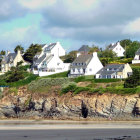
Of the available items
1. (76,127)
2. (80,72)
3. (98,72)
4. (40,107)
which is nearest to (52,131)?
(76,127)

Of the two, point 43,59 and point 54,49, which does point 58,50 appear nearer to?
point 54,49

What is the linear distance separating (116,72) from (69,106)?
15.6m

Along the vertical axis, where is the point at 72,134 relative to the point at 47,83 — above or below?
below

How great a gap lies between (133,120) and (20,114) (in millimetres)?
22152

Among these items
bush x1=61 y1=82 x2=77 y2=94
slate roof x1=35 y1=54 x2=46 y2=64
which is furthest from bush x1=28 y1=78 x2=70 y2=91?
slate roof x1=35 y1=54 x2=46 y2=64

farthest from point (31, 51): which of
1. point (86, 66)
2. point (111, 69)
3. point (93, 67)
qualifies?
point (111, 69)

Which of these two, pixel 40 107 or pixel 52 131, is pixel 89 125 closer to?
pixel 52 131

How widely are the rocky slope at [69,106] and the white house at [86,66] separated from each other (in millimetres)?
14520

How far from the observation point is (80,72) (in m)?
85.5

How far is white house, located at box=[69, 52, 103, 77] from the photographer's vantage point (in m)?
84.2

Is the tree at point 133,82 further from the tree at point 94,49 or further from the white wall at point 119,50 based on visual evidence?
the white wall at point 119,50

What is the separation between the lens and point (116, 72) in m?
76.1

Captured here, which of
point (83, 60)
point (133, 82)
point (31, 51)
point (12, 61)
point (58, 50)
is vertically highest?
point (58, 50)

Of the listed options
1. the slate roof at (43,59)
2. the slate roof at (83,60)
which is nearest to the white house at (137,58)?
the slate roof at (83,60)
